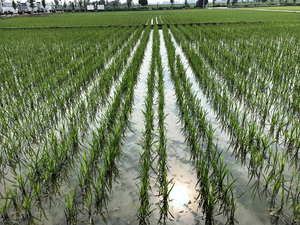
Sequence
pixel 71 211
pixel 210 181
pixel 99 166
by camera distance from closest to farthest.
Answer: pixel 71 211
pixel 210 181
pixel 99 166

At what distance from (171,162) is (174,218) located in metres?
0.81

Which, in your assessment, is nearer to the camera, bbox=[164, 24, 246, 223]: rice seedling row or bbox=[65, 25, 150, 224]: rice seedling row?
bbox=[164, 24, 246, 223]: rice seedling row

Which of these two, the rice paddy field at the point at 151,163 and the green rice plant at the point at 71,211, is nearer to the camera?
the green rice plant at the point at 71,211

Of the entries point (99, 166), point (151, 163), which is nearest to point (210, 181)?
point (151, 163)

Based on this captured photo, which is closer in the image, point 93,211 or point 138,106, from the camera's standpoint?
point 93,211

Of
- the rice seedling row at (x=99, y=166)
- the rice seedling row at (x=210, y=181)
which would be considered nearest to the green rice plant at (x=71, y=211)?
the rice seedling row at (x=99, y=166)

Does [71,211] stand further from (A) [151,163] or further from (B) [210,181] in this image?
(B) [210,181]

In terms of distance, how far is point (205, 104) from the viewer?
4090 mm

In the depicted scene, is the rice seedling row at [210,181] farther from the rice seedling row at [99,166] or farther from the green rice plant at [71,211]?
the green rice plant at [71,211]

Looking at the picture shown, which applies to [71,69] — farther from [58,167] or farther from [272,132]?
[272,132]

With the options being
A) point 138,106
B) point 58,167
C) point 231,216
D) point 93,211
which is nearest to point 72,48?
point 138,106

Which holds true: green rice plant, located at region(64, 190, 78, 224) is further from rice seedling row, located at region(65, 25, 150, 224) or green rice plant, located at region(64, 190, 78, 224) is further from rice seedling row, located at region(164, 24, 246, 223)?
rice seedling row, located at region(164, 24, 246, 223)

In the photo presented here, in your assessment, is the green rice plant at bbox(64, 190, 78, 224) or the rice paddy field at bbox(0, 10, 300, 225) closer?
the green rice plant at bbox(64, 190, 78, 224)

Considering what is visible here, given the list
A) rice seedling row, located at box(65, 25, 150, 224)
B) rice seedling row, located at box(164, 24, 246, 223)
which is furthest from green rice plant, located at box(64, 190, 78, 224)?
rice seedling row, located at box(164, 24, 246, 223)
